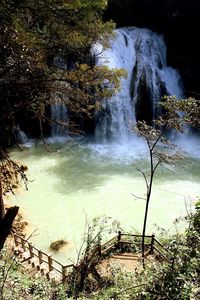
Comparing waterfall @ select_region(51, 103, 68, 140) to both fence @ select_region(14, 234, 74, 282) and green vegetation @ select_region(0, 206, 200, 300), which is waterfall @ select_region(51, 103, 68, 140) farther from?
green vegetation @ select_region(0, 206, 200, 300)

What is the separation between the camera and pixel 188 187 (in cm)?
1516

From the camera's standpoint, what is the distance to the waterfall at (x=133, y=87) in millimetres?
20719

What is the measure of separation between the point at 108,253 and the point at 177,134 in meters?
13.1

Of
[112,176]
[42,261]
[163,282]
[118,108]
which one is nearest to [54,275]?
[42,261]

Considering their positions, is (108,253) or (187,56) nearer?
(108,253)

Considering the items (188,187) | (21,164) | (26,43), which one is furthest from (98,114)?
(26,43)

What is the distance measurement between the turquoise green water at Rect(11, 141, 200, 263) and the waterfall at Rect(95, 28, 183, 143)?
79.0 inches

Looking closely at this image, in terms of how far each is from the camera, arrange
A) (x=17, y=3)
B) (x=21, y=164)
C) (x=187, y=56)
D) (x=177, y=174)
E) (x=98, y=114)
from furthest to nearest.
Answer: (x=187, y=56) → (x=98, y=114) → (x=21, y=164) → (x=177, y=174) → (x=17, y=3)

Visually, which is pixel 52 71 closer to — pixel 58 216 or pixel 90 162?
pixel 58 216

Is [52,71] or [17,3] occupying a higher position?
[17,3]

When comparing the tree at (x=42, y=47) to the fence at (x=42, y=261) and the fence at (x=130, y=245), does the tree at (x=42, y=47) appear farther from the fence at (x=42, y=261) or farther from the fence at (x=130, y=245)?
the fence at (x=130, y=245)

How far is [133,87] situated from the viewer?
830 inches

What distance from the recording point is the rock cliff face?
21906mm

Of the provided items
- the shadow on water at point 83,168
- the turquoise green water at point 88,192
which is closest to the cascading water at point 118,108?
the turquoise green water at point 88,192
